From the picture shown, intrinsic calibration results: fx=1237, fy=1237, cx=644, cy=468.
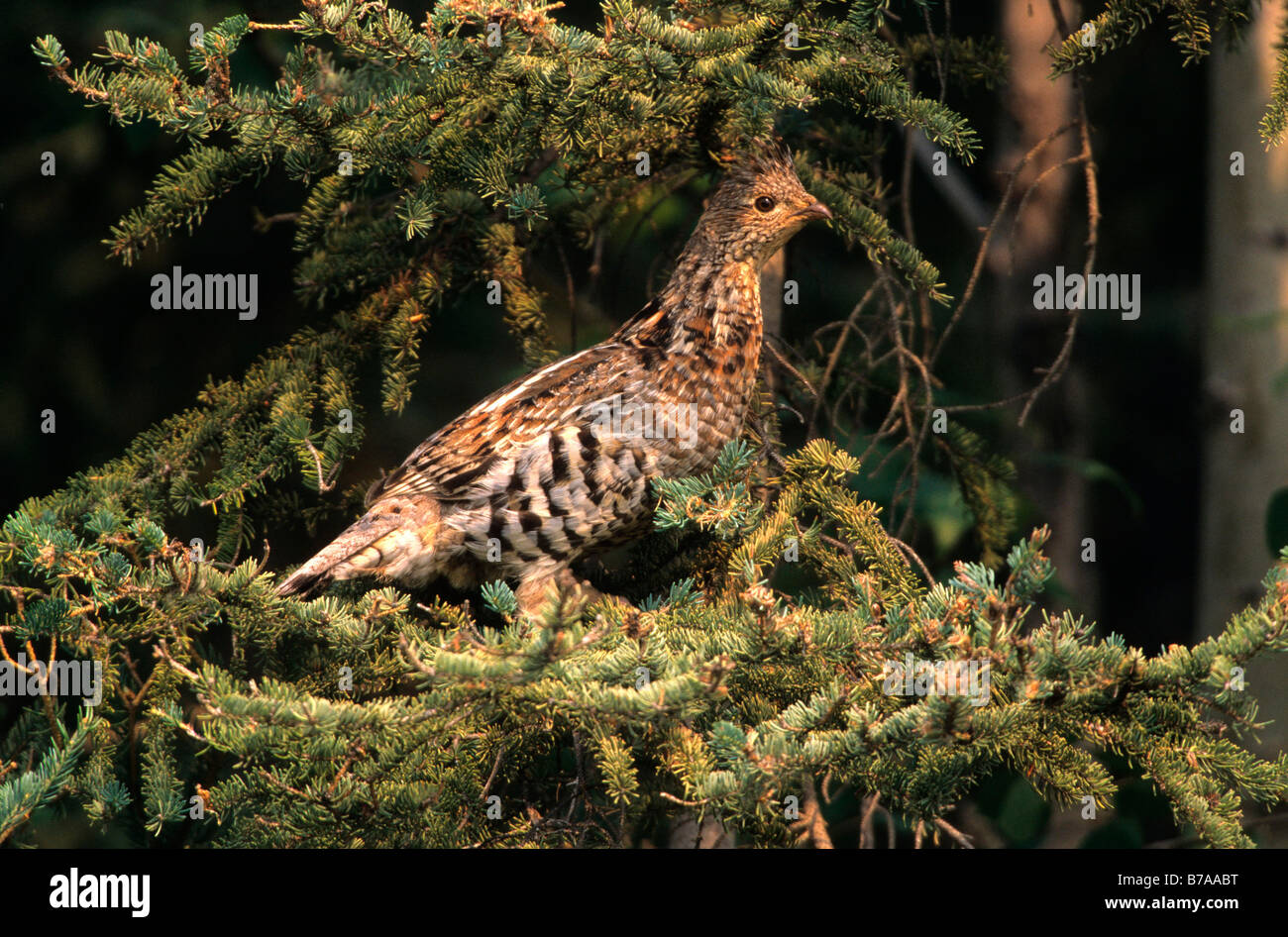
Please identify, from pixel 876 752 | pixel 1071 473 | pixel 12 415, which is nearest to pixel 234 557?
pixel 876 752

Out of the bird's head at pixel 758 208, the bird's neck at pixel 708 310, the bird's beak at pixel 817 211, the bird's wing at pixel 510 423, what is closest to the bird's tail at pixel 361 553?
the bird's wing at pixel 510 423

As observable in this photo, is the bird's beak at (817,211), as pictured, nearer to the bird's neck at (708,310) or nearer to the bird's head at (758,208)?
the bird's head at (758,208)

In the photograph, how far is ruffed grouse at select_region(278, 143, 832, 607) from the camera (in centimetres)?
302

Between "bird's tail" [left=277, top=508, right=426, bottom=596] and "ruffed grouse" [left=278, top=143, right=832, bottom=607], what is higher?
"ruffed grouse" [left=278, top=143, right=832, bottom=607]

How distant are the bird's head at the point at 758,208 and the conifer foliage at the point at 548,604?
92 mm

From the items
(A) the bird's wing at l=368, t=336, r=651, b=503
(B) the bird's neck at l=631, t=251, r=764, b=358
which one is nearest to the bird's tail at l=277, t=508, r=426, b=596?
(A) the bird's wing at l=368, t=336, r=651, b=503

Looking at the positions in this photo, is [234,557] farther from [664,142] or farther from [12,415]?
[12,415]

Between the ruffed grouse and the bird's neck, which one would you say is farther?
the bird's neck

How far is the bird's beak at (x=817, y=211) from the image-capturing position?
10.0ft

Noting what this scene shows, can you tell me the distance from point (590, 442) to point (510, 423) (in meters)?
0.24

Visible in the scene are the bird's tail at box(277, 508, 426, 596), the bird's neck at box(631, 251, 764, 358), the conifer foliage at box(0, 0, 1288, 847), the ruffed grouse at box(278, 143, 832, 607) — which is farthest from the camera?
the bird's neck at box(631, 251, 764, 358)

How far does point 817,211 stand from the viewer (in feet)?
10.1

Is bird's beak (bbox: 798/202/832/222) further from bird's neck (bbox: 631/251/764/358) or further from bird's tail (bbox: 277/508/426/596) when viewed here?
bird's tail (bbox: 277/508/426/596)

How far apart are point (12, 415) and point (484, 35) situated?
333 cm
